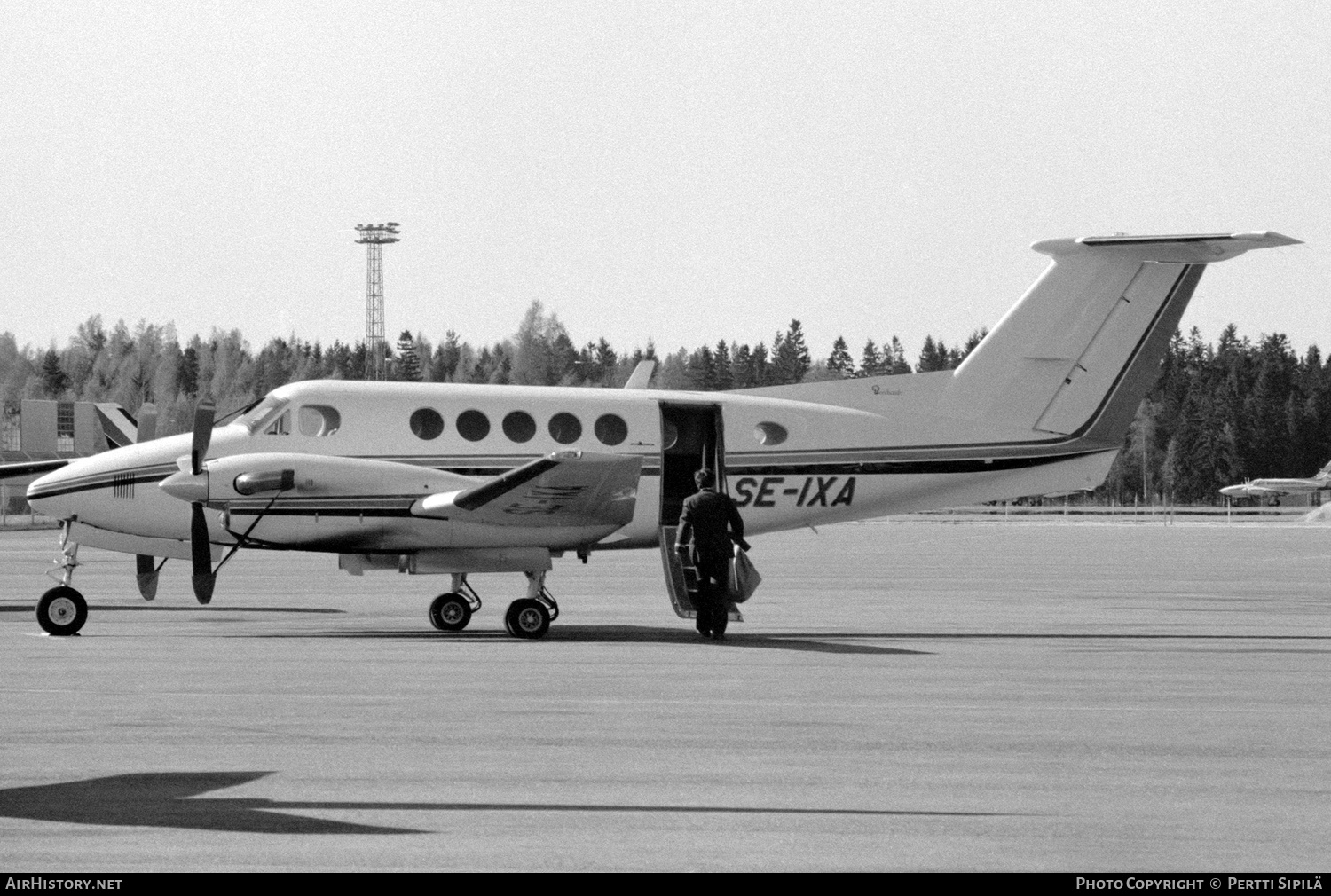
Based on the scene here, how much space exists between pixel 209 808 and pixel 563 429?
481 inches

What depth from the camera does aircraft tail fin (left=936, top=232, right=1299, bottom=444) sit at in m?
21.2

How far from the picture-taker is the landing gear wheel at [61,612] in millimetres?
18156

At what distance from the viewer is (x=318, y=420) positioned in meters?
19.6

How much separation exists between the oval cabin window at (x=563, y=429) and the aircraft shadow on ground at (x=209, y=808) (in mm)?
11474

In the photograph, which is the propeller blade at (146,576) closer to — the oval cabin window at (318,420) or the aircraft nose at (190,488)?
the aircraft nose at (190,488)

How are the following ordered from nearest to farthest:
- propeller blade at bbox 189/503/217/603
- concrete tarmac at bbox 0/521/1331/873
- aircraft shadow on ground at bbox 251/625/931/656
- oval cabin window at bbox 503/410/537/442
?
concrete tarmac at bbox 0/521/1331/873, aircraft shadow on ground at bbox 251/625/931/656, propeller blade at bbox 189/503/217/603, oval cabin window at bbox 503/410/537/442

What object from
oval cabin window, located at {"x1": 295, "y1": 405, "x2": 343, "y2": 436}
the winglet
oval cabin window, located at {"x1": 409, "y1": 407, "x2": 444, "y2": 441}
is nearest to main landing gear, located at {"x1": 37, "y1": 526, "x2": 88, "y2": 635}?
oval cabin window, located at {"x1": 295, "y1": 405, "x2": 343, "y2": 436}

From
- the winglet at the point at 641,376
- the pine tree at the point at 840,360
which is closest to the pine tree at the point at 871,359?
the pine tree at the point at 840,360

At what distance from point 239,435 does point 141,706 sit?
303 inches

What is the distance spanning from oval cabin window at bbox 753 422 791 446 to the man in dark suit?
2455mm

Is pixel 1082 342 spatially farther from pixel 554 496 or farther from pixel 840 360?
pixel 840 360

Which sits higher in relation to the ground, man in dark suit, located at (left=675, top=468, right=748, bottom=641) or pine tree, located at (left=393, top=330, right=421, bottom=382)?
pine tree, located at (left=393, top=330, right=421, bottom=382)

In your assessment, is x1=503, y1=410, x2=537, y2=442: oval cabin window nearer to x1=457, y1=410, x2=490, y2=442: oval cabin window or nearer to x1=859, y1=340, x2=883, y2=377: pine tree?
x1=457, y1=410, x2=490, y2=442: oval cabin window

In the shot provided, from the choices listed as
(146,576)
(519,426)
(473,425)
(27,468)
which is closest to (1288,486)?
(519,426)
